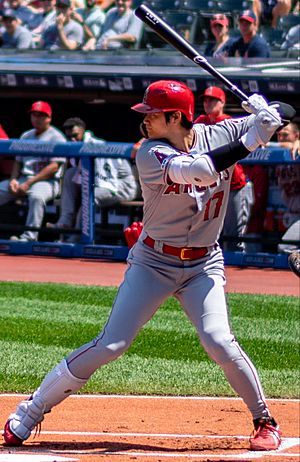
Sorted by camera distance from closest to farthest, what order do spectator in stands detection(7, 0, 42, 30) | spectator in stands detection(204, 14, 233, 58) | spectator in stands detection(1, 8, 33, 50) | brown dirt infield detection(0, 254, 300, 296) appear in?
brown dirt infield detection(0, 254, 300, 296) → spectator in stands detection(204, 14, 233, 58) → spectator in stands detection(1, 8, 33, 50) → spectator in stands detection(7, 0, 42, 30)

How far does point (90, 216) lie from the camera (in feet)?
41.7

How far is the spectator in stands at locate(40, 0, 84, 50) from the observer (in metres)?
16.0

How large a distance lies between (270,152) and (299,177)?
0.42m

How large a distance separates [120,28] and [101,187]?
3.79m

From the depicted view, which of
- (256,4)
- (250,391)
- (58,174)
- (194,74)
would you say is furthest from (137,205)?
(250,391)

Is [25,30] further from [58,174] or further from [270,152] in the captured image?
[270,152]

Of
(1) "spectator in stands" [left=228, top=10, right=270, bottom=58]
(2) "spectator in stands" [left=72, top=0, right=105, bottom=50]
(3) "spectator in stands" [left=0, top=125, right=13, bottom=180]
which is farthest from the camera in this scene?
(2) "spectator in stands" [left=72, top=0, right=105, bottom=50]

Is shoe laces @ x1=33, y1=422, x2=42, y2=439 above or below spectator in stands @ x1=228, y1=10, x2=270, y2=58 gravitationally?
below

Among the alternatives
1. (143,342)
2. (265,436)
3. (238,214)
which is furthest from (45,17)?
(265,436)

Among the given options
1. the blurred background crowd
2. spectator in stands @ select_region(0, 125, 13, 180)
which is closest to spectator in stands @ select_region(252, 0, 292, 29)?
the blurred background crowd

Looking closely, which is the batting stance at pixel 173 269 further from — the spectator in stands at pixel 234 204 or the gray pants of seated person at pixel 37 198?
the gray pants of seated person at pixel 37 198

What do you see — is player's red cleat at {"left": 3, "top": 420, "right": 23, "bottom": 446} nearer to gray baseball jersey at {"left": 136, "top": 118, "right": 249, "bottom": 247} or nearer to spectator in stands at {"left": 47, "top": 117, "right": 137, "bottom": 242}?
gray baseball jersey at {"left": 136, "top": 118, "right": 249, "bottom": 247}

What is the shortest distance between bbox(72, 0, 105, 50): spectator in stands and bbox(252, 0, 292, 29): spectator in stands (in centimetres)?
264

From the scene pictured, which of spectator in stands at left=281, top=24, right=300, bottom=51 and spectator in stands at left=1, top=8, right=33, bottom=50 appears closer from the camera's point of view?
spectator in stands at left=281, top=24, right=300, bottom=51
